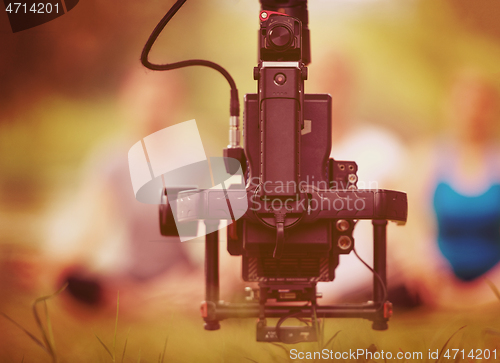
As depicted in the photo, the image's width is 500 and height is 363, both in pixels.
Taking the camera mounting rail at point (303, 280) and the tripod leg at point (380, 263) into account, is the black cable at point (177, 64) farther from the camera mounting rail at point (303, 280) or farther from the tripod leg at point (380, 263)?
the tripod leg at point (380, 263)

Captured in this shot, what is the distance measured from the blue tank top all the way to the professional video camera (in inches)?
42.8

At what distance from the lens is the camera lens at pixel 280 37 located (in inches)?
52.6

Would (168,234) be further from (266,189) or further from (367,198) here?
(367,198)

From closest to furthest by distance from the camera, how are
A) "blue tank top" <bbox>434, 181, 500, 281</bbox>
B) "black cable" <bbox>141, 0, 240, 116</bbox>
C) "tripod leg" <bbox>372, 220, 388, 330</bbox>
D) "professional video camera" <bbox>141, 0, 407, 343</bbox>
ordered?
"professional video camera" <bbox>141, 0, 407, 343</bbox>
"black cable" <bbox>141, 0, 240, 116</bbox>
"tripod leg" <bbox>372, 220, 388, 330</bbox>
"blue tank top" <bbox>434, 181, 500, 281</bbox>

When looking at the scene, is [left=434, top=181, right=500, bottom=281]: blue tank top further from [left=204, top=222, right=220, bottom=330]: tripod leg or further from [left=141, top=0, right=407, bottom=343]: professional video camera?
[left=204, top=222, right=220, bottom=330]: tripod leg

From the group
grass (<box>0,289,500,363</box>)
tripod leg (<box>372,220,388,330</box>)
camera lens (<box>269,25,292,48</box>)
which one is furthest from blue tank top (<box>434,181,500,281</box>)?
camera lens (<box>269,25,292,48</box>)

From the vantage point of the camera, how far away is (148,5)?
2203 mm

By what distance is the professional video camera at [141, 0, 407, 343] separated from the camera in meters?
1.29

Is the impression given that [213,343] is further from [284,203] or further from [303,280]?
[284,203]

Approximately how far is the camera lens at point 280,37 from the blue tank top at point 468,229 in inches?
63.8

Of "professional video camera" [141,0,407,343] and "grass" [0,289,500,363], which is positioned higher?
"professional video camera" [141,0,407,343]

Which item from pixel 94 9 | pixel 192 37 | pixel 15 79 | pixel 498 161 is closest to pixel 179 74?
pixel 192 37

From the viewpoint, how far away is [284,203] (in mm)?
1276

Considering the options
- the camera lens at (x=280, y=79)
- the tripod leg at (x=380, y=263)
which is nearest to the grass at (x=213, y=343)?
the tripod leg at (x=380, y=263)
